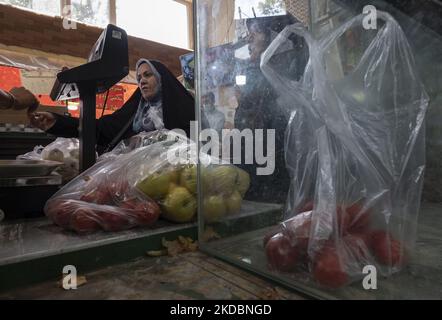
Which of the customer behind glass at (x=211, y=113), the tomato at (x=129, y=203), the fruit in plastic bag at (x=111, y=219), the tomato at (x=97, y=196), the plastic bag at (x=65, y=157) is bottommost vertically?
the fruit in plastic bag at (x=111, y=219)

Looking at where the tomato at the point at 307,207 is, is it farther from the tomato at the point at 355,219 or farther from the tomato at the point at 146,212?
the tomato at the point at 146,212

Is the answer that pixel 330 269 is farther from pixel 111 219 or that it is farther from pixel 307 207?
pixel 111 219

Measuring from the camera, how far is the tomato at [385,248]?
600 mm

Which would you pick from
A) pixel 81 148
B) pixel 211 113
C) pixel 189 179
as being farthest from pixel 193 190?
pixel 81 148

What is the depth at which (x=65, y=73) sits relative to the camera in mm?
982

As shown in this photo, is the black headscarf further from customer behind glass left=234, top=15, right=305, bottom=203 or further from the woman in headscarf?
customer behind glass left=234, top=15, right=305, bottom=203

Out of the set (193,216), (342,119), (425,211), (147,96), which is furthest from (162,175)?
(425,211)

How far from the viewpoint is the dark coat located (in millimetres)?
1356

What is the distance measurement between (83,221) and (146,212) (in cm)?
16

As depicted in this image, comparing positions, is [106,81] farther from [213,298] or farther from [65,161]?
[213,298]

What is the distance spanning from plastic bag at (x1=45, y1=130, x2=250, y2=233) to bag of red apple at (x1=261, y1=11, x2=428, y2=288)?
29 centimetres
